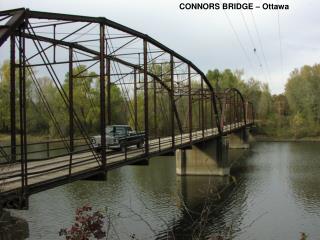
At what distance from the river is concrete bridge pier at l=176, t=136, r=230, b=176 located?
4.31 feet

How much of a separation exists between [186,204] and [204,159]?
12734 mm

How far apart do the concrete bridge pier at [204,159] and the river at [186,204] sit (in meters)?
1.31

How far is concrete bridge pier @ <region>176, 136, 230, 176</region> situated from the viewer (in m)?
42.2

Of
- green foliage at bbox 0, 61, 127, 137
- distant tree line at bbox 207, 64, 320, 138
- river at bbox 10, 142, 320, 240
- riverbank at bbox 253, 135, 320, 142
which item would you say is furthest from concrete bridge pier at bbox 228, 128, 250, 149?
river at bbox 10, 142, 320, 240

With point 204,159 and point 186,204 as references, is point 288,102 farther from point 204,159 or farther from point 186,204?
point 186,204

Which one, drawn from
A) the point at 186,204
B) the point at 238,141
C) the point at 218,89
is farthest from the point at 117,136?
the point at 218,89

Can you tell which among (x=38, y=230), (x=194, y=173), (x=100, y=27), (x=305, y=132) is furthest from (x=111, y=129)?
(x=305, y=132)

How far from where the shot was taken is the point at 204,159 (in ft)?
141

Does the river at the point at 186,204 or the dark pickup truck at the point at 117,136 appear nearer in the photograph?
the river at the point at 186,204

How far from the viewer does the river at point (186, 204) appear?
918 inches

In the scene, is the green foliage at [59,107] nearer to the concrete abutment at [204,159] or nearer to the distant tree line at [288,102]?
the concrete abutment at [204,159]

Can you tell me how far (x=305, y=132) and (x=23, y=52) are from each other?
90.0m

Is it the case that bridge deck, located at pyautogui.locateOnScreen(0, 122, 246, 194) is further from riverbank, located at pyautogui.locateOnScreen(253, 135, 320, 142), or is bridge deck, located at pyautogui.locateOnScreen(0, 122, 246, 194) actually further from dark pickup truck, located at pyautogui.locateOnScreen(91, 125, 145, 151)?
riverbank, located at pyautogui.locateOnScreen(253, 135, 320, 142)

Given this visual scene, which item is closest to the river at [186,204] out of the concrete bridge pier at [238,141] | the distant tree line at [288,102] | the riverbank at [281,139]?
the concrete bridge pier at [238,141]
